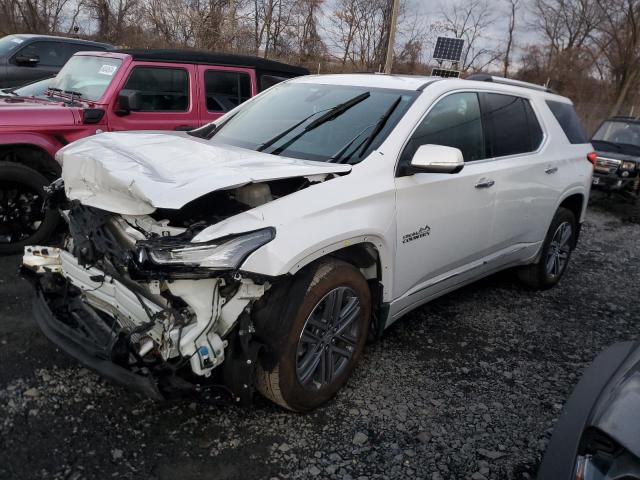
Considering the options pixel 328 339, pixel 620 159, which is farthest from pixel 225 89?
pixel 620 159

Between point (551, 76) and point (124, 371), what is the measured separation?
33.0 m

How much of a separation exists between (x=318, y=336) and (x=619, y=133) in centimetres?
1105

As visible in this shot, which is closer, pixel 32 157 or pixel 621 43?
pixel 32 157

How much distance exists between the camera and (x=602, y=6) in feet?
87.9

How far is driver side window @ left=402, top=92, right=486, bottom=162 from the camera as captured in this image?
3.25 meters

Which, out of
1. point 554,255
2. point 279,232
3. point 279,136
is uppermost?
point 279,136

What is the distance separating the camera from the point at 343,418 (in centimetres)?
284

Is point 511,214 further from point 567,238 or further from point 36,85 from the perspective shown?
point 36,85

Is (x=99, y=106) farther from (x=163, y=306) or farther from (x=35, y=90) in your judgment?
(x=163, y=306)

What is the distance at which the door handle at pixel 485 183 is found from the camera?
141 inches

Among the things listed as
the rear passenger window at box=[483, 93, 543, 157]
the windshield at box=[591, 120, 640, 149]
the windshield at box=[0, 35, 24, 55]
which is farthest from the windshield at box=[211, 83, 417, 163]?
the windshield at box=[591, 120, 640, 149]

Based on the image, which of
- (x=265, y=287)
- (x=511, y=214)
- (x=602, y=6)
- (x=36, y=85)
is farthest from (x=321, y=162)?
(x=602, y=6)

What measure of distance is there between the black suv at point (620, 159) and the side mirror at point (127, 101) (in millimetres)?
8550

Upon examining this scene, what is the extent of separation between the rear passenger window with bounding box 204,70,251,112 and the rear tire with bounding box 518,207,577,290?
371 cm
